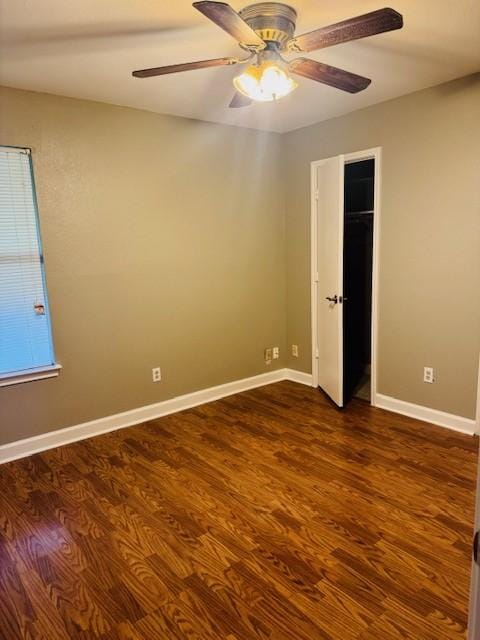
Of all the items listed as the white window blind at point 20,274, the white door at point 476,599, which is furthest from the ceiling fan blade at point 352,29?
the white window blind at point 20,274

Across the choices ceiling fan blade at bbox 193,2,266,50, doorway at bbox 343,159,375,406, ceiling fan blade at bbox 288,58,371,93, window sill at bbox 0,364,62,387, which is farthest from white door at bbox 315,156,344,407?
window sill at bbox 0,364,62,387

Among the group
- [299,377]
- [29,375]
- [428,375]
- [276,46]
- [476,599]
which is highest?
[276,46]

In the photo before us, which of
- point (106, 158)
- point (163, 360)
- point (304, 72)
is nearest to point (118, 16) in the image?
point (304, 72)

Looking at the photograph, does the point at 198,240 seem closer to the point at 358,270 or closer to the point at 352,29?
the point at 358,270

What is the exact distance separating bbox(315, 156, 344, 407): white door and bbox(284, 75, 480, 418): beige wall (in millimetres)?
307

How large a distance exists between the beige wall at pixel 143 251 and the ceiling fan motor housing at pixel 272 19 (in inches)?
63.9

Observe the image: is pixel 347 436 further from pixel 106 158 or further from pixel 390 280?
pixel 106 158

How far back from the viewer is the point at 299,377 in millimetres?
4508

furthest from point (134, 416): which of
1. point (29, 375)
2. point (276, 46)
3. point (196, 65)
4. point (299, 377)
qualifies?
point (276, 46)

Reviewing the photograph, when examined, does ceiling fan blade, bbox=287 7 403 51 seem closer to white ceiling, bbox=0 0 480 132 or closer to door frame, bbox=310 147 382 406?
white ceiling, bbox=0 0 480 132

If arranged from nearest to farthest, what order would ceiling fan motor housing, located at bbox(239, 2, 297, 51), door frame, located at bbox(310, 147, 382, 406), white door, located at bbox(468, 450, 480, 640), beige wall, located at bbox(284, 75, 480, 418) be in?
white door, located at bbox(468, 450, 480, 640)
ceiling fan motor housing, located at bbox(239, 2, 297, 51)
beige wall, located at bbox(284, 75, 480, 418)
door frame, located at bbox(310, 147, 382, 406)

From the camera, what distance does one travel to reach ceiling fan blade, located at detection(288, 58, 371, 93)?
201 cm

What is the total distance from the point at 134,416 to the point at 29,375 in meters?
0.92

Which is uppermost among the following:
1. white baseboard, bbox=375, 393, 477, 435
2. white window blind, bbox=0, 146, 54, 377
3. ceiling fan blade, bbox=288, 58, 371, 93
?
ceiling fan blade, bbox=288, 58, 371, 93
